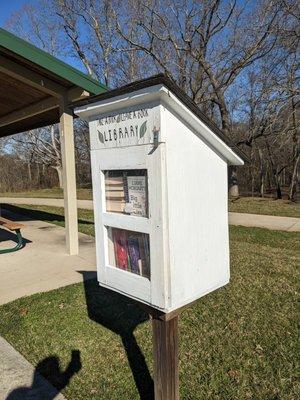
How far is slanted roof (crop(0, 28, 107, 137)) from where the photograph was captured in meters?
5.07

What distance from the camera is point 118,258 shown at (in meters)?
2.36

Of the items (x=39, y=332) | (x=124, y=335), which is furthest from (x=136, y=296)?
(x=39, y=332)

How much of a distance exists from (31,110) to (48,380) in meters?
5.83

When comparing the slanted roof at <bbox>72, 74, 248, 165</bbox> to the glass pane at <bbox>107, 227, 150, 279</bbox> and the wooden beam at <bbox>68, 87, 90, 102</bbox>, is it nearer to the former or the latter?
the glass pane at <bbox>107, 227, 150, 279</bbox>

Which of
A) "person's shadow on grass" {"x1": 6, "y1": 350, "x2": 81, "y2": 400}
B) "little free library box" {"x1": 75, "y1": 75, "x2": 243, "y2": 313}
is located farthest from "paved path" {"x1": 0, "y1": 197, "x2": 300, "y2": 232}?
"little free library box" {"x1": 75, "y1": 75, "x2": 243, "y2": 313}

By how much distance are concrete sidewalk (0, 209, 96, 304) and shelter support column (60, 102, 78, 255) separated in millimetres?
455

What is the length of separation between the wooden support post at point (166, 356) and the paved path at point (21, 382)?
83 cm

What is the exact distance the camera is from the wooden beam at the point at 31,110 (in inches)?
266

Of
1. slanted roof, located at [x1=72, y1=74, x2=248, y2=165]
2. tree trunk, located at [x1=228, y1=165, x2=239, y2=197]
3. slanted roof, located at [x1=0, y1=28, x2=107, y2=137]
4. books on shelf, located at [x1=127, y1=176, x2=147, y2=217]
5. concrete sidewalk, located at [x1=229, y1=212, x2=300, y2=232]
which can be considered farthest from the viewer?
tree trunk, located at [x1=228, y1=165, x2=239, y2=197]

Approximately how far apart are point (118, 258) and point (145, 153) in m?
0.74

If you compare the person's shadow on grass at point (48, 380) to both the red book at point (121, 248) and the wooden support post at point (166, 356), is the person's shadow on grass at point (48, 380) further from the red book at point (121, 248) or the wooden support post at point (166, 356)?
the red book at point (121, 248)

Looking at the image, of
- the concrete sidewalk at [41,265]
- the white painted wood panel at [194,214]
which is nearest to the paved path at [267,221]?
the concrete sidewalk at [41,265]

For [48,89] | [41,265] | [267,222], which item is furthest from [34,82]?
[267,222]

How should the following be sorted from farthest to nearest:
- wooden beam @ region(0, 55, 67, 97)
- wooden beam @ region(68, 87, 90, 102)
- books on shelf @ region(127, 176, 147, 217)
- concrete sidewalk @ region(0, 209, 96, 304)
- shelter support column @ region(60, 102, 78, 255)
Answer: shelter support column @ region(60, 102, 78, 255)
wooden beam @ region(68, 87, 90, 102)
wooden beam @ region(0, 55, 67, 97)
concrete sidewalk @ region(0, 209, 96, 304)
books on shelf @ region(127, 176, 147, 217)
